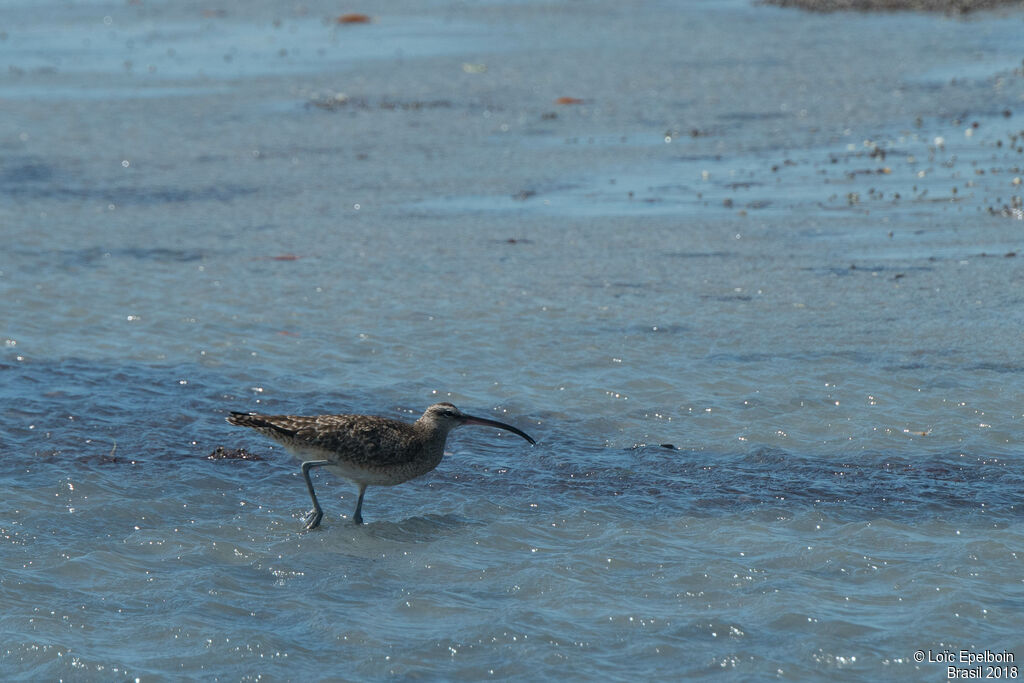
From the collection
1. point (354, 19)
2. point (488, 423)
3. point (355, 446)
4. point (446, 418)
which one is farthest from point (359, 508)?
point (354, 19)

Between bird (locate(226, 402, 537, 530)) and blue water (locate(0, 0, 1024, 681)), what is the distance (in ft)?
0.91

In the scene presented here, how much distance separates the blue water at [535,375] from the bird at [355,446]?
0.28 m

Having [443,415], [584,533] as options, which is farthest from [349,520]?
[584,533]

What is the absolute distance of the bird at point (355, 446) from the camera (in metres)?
7.79

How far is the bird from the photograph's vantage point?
25.5 feet

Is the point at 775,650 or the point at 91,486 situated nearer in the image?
the point at 775,650

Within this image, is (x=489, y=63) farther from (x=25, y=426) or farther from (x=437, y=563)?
(x=437, y=563)

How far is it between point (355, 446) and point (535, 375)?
277cm

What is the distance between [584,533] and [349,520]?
1.48 meters

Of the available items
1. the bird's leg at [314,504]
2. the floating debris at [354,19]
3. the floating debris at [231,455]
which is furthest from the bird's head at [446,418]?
the floating debris at [354,19]

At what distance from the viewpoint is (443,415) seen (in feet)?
26.8

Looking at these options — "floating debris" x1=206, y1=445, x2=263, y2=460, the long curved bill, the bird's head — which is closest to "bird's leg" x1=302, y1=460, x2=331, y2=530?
the bird's head

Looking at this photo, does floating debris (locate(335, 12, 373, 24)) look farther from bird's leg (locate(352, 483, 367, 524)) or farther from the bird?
bird's leg (locate(352, 483, 367, 524))

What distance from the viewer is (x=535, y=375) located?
10297 mm
